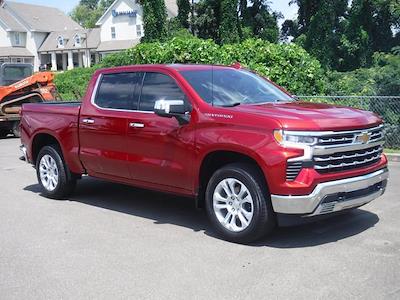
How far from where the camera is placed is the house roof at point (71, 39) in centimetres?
7081

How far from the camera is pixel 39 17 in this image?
77562 mm

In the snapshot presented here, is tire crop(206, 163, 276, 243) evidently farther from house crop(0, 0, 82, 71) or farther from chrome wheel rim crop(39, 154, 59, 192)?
house crop(0, 0, 82, 71)

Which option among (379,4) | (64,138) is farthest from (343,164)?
(379,4)

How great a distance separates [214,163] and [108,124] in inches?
66.3

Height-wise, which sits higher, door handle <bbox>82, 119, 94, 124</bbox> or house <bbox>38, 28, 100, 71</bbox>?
house <bbox>38, 28, 100, 71</bbox>

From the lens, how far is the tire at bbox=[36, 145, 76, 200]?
7980mm

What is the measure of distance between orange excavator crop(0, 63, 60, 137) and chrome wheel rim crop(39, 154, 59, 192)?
10.7 metres

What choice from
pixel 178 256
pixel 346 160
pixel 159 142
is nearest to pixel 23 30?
pixel 159 142

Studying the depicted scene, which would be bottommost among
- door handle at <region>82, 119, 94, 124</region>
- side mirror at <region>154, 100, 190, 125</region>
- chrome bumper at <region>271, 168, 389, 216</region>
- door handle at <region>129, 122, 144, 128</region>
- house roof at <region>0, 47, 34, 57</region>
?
chrome bumper at <region>271, 168, 389, 216</region>

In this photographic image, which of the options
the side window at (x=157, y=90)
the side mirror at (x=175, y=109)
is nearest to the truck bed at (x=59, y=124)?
the side window at (x=157, y=90)

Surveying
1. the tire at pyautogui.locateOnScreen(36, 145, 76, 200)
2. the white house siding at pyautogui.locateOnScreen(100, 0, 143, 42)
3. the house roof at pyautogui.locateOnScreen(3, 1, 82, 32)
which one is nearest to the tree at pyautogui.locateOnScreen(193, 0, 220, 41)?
the white house siding at pyautogui.locateOnScreen(100, 0, 143, 42)

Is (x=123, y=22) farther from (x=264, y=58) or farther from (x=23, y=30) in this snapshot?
(x=264, y=58)

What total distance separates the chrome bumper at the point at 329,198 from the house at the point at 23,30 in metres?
71.8

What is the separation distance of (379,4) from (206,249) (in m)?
29.4
